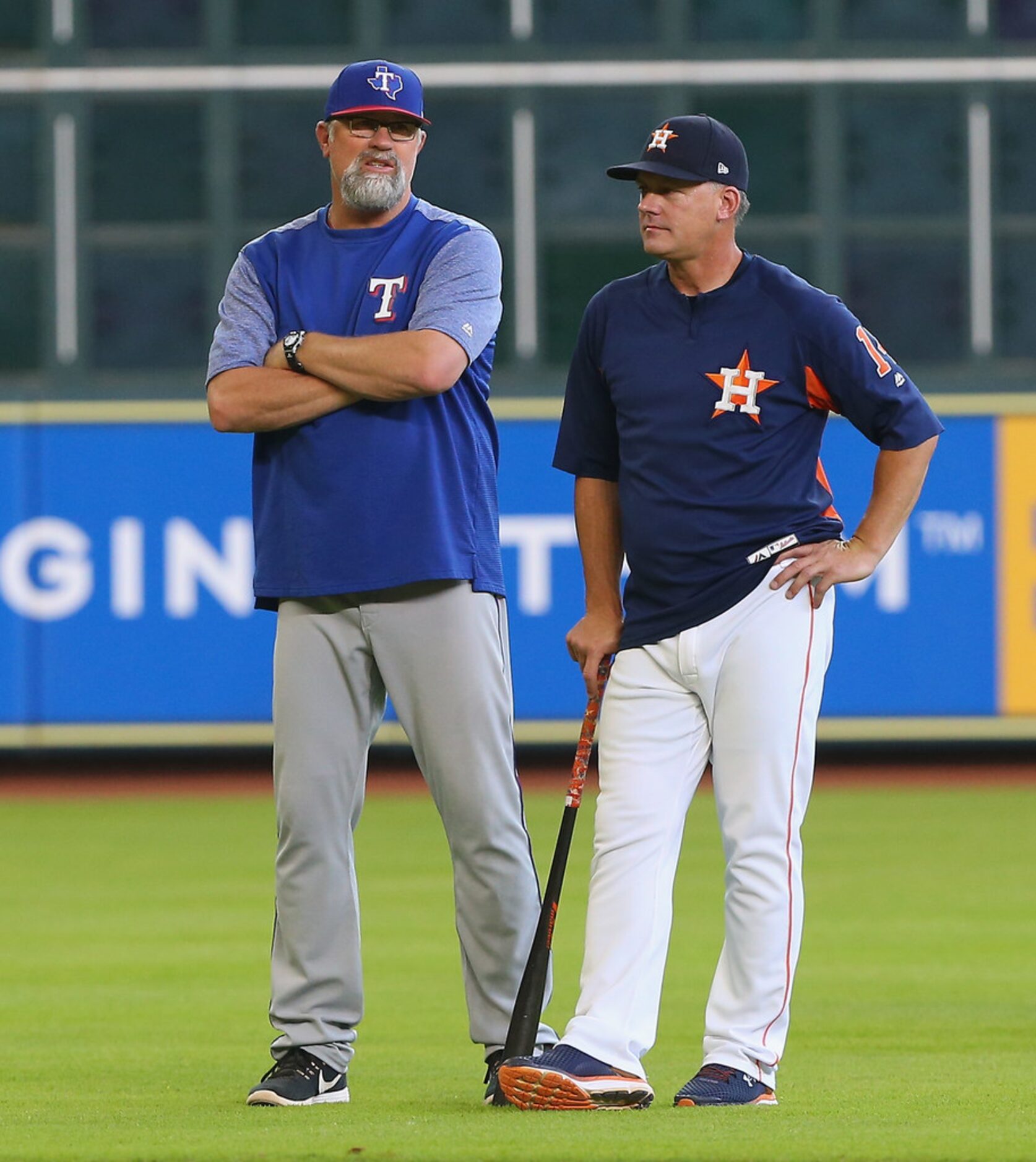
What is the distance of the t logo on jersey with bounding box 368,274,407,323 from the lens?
497cm

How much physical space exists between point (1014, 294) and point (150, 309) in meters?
4.71

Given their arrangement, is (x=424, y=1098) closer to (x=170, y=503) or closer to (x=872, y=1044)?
(x=872, y=1044)

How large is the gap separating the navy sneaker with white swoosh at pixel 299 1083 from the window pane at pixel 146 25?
30.2 ft

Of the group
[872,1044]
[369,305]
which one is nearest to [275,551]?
[369,305]

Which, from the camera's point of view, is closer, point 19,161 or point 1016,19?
point 19,161

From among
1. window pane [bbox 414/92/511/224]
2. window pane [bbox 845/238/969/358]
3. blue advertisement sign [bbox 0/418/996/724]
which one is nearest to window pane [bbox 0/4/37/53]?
blue advertisement sign [bbox 0/418/996/724]

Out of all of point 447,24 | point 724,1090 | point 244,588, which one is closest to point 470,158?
point 447,24

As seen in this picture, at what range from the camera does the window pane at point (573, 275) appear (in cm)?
1295

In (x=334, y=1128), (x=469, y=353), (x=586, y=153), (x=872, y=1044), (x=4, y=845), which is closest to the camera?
(x=334, y=1128)

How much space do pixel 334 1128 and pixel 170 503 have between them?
9.03 metres

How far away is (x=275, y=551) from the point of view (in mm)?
4918

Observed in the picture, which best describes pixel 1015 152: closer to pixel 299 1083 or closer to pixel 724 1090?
pixel 724 1090

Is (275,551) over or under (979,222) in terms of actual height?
under

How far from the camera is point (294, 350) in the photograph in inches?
193
